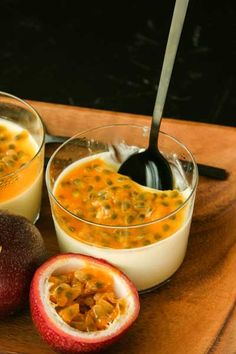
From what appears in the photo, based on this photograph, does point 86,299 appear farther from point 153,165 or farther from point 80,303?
point 153,165

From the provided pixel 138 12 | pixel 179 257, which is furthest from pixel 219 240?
pixel 138 12

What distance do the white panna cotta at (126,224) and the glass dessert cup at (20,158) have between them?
0.07 m

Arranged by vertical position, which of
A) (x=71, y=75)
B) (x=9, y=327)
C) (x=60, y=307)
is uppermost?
(x=60, y=307)

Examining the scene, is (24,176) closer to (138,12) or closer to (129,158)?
(129,158)

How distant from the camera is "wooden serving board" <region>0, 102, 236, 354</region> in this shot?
146 cm

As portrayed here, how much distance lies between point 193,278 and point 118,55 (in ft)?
3.74

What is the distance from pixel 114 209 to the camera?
4.93ft

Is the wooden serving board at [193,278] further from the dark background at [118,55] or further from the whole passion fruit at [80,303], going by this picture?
the dark background at [118,55]

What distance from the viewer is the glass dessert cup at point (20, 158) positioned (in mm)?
1596

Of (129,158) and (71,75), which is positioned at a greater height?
(129,158)

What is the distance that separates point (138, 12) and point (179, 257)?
53.0 inches

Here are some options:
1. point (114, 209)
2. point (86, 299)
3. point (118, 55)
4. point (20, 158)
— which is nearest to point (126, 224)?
point (114, 209)

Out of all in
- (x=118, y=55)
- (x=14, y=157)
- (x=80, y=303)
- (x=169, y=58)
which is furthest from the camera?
(x=118, y=55)

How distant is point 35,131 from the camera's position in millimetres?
1723
